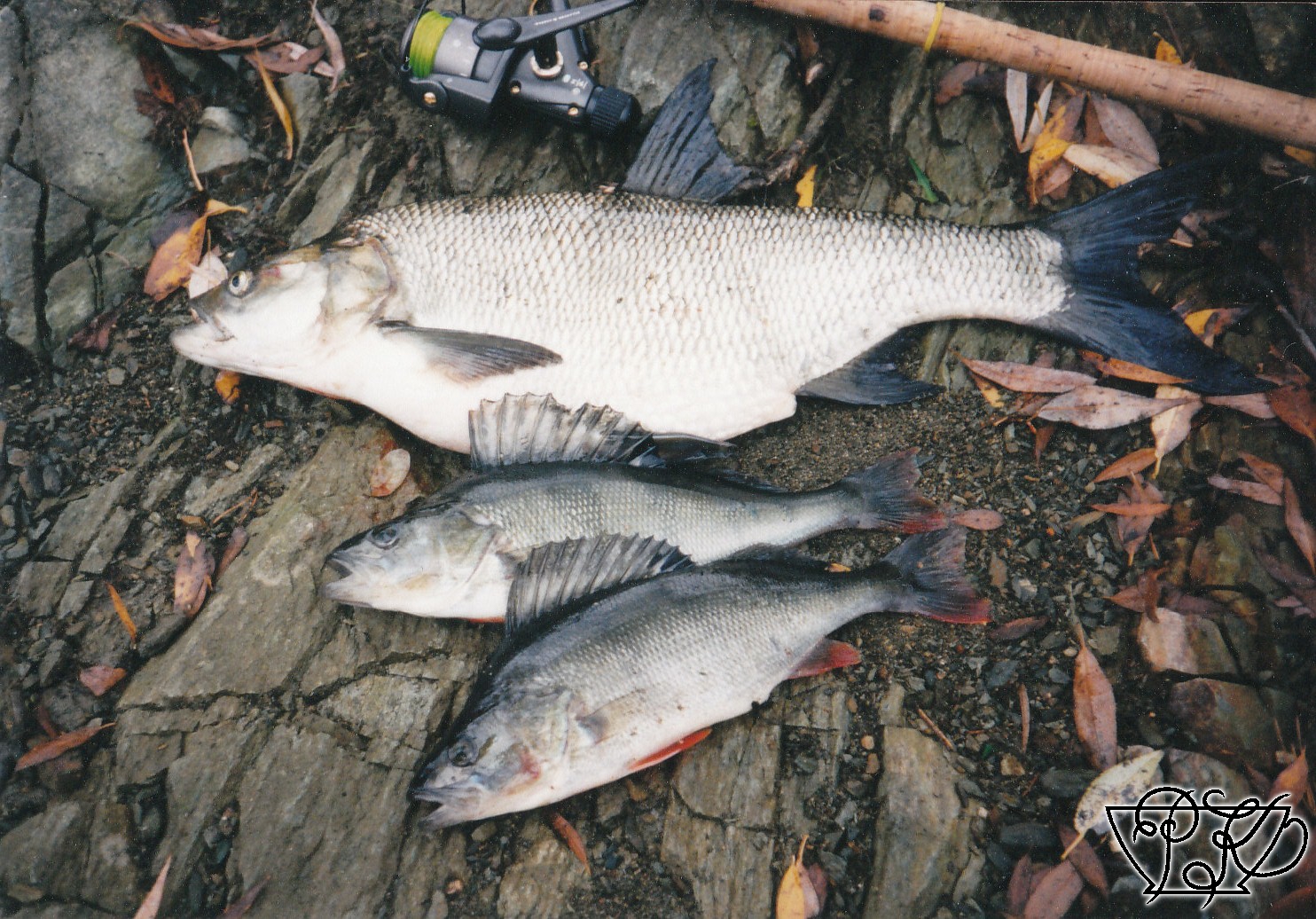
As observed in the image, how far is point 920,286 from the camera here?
3068 mm

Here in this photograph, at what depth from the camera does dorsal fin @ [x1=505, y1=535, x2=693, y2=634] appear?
2.54 m

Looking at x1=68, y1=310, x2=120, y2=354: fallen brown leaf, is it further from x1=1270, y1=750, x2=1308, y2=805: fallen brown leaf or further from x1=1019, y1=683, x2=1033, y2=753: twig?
x1=1270, y1=750, x2=1308, y2=805: fallen brown leaf

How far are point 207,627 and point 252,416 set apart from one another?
991 millimetres

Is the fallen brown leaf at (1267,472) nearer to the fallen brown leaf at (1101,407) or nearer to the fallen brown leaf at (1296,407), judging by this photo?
the fallen brown leaf at (1296,407)

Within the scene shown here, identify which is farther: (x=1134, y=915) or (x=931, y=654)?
(x=931, y=654)

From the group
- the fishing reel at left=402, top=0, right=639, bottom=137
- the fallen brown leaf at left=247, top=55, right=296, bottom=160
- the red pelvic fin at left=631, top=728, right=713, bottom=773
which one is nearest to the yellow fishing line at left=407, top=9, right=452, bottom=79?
A: the fishing reel at left=402, top=0, right=639, bottom=137

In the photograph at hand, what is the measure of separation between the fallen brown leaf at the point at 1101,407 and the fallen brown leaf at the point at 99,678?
3.93 metres

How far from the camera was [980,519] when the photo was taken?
9.95ft

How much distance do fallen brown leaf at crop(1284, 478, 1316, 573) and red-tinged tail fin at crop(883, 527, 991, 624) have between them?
4.03 ft

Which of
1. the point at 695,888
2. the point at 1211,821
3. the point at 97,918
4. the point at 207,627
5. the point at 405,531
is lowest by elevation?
the point at 97,918

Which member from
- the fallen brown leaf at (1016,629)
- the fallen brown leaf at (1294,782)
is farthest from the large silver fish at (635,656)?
the fallen brown leaf at (1294,782)

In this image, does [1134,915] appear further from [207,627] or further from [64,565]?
[64,565]

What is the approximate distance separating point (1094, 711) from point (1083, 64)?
2.61 meters

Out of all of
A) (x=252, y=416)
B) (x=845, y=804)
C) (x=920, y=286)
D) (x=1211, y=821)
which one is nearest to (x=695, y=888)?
(x=845, y=804)
